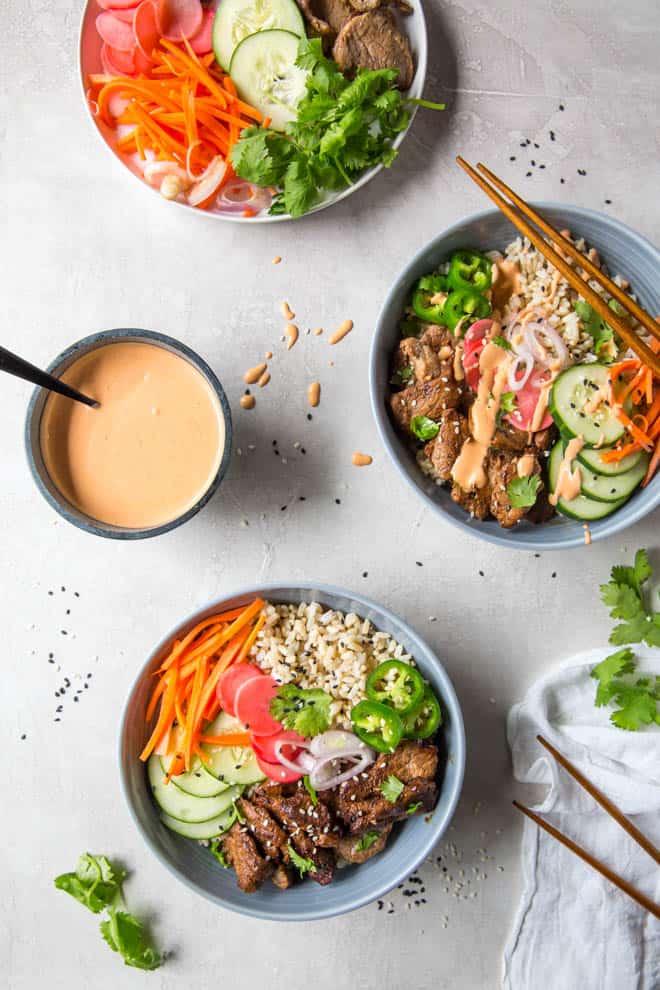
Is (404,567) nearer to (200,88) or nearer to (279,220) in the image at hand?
(279,220)

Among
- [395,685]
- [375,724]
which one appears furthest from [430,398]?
[375,724]

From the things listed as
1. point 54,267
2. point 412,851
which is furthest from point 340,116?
point 412,851

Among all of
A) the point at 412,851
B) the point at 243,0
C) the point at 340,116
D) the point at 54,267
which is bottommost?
the point at 412,851

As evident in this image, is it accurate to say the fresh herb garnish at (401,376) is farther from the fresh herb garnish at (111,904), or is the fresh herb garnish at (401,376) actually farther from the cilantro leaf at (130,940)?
the cilantro leaf at (130,940)

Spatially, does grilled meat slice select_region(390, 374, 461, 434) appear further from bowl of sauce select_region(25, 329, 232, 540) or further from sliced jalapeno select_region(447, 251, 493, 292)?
bowl of sauce select_region(25, 329, 232, 540)

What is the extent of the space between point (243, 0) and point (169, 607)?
6.10ft

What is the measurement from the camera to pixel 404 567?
8.93 ft

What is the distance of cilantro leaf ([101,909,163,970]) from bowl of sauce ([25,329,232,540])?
4.26 feet

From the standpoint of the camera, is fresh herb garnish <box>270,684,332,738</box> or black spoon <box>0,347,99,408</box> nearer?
black spoon <box>0,347,99,408</box>

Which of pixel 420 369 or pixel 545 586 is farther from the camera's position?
pixel 545 586

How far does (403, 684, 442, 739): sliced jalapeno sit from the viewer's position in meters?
2.38

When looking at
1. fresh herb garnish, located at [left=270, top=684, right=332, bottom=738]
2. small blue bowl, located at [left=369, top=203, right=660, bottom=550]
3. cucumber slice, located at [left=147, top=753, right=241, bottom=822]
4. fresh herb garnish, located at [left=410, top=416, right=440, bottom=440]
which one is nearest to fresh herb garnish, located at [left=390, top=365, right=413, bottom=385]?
small blue bowl, located at [left=369, top=203, right=660, bottom=550]

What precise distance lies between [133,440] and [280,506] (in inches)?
21.5

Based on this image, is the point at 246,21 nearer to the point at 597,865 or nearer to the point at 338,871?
the point at 338,871
